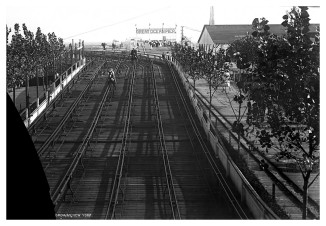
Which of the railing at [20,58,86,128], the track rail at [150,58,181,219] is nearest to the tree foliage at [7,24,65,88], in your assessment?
the railing at [20,58,86,128]

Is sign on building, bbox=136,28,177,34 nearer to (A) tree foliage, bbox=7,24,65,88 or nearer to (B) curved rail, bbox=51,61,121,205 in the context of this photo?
(A) tree foliage, bbox=7,24,65,88

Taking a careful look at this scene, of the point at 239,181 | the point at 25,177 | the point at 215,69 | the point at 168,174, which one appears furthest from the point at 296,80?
the point at 215,69

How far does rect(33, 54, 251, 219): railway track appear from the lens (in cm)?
1445

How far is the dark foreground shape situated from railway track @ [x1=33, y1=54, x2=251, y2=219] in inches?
364

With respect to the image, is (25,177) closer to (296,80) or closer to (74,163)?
(296,80)

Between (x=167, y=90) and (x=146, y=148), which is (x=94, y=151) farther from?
(x=167, y=90)

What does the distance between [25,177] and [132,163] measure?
14910 millimetres

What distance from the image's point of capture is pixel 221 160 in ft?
61.6

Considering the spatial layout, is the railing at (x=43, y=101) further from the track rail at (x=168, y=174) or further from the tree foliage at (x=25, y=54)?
the track rail at (x=168, y=174)

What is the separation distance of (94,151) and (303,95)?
12.9 meters

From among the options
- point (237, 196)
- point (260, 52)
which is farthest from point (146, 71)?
point (260, 52)

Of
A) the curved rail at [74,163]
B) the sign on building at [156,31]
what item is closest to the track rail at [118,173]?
the curved rail at [74,163]

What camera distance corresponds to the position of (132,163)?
1902 cm

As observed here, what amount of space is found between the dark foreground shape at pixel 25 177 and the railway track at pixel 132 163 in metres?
9.25
